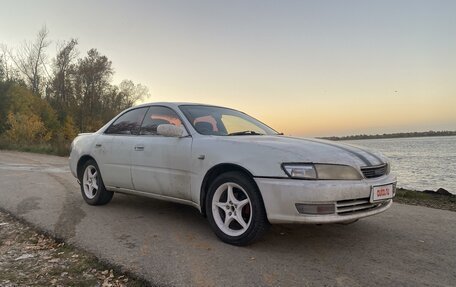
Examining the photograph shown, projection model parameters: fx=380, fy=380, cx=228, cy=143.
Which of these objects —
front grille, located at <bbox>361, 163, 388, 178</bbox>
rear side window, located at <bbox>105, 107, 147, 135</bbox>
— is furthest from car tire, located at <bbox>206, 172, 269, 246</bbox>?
rear side window, located at <bbox>105, 107, 147, 135</bbox>

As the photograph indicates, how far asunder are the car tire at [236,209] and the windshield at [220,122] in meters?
0.80

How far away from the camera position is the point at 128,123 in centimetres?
550

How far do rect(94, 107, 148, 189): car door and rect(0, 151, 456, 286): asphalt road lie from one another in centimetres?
51

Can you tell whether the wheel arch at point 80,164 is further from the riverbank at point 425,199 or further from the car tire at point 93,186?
the riverbank at point 425,199

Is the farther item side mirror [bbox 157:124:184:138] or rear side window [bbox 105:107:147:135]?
rear side window [bbox 105:107:147:135]

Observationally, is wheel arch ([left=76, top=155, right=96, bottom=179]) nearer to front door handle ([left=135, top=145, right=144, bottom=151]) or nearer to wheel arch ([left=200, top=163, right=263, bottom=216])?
front door handle ([left=135, top=145, right=144, bottom=151])

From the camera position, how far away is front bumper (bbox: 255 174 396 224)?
3381 millimetres

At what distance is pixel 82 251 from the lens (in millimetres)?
3742

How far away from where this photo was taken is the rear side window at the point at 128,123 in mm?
5336

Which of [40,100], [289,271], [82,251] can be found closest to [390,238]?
[289,271]

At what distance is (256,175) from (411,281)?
155cm

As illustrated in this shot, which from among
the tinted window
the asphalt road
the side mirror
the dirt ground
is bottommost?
the dirt ground

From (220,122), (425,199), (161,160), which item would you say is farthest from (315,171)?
(425,199)

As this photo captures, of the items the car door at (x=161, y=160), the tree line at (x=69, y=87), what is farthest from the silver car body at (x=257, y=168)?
the tree line at (x=69, y=87)
